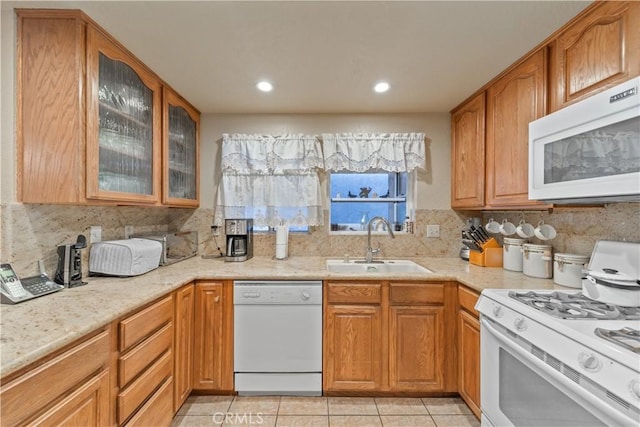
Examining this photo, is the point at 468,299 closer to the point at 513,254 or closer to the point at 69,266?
the point at 513,254

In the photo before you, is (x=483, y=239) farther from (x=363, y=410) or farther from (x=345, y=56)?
(x=345, y=56)

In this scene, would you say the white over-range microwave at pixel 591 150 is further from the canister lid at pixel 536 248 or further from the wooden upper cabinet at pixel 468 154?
the wooden upper cabinet at pixel 468 154

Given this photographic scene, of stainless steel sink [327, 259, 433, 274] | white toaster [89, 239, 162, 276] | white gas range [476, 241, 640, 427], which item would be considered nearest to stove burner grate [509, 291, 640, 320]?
white gas range [476, 241, 640, 427]

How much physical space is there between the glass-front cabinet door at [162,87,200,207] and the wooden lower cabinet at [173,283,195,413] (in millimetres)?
714

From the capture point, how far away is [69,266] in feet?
5.08

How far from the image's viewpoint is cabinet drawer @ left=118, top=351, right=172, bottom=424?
1.27 meters

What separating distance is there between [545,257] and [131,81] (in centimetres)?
269

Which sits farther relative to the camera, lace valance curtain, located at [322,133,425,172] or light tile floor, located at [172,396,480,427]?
lace valance curtain, located at [322,133,425,172]

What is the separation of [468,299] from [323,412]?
3.79 ft

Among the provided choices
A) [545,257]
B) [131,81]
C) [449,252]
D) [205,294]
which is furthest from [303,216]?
[545,257]

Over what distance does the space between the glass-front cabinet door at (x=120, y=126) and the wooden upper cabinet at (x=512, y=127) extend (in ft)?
7.51

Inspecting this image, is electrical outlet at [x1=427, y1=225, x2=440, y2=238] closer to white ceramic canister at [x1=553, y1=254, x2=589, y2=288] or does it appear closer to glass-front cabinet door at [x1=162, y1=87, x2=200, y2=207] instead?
white ceramic canister at [x1=553, y1=254, x2=589, y2=288]

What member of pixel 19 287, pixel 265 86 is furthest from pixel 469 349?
pixel 19 287

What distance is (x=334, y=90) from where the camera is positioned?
2.21 metres
